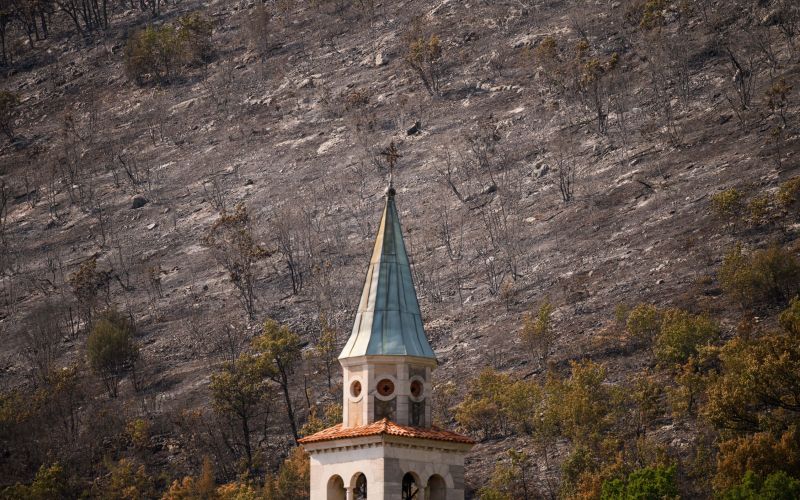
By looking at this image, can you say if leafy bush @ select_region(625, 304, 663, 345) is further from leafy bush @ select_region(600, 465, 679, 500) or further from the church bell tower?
the church bell tower

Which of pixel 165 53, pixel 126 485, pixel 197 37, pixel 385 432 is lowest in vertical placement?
pixel 385 432

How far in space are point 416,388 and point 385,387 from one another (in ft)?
2.92

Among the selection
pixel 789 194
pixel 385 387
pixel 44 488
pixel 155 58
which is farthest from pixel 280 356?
pixel 155 58

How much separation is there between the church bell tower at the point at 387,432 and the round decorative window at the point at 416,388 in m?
0.03

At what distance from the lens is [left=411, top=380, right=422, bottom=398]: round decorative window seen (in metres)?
48.0

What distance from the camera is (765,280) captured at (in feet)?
304

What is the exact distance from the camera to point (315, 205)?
130m

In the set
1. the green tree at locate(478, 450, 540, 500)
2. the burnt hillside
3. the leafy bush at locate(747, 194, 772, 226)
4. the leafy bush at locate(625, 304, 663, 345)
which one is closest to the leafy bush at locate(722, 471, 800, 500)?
the burnt hillside

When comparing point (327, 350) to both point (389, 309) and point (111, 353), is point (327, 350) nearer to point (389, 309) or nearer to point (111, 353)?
point (111, 353)

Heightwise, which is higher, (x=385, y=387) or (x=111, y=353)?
(x=111, y=353)

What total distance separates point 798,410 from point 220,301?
55.0 meters

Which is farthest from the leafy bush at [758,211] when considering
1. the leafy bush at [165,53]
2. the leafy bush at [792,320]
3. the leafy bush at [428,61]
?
the leafy bush at [165,53]

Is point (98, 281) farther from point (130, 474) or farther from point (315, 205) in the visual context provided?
point (130, 474)

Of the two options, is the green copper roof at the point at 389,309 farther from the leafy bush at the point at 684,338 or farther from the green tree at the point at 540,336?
the green tree at the point at 540,336
